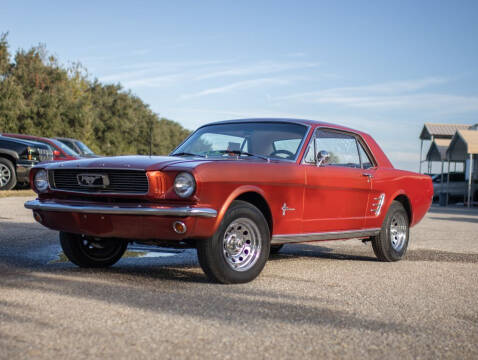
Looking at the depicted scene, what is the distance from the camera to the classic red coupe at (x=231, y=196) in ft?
17.1

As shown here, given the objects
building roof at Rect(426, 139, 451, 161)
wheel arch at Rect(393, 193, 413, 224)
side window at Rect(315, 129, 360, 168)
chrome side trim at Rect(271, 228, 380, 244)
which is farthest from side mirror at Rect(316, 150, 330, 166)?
building roof at Rect(426, 139, 451, 161)

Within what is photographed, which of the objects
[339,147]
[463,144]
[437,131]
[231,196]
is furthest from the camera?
[437,131]

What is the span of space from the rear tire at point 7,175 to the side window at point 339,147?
11550mm

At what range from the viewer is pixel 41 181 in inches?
237

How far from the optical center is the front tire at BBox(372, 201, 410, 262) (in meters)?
7.56

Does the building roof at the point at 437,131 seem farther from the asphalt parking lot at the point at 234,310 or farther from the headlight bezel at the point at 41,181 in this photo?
the headlight bezel at the point at 41,181

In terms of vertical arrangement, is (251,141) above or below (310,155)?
above

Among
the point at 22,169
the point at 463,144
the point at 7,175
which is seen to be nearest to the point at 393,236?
the point at 22,169

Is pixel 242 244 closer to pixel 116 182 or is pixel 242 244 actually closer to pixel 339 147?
pixel 116 182

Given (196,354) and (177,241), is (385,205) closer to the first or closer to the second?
(177,241)

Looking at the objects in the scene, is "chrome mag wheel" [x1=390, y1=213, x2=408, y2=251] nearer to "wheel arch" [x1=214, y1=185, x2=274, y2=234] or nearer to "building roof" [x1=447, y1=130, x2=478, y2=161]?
"wheel arch" [x1=214, y1=185, x2=274, y2=234]

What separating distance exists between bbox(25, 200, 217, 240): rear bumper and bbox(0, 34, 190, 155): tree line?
1065 cm

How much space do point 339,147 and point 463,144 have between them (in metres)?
27.3

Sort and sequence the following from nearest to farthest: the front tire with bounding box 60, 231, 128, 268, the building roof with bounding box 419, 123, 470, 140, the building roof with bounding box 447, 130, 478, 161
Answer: the front tire with bounding box 60, 231, 128, 268 < the building roof with bounding box 447, 130, 478, 161 < the building roof with bounding box 419, 123, 470, 140
